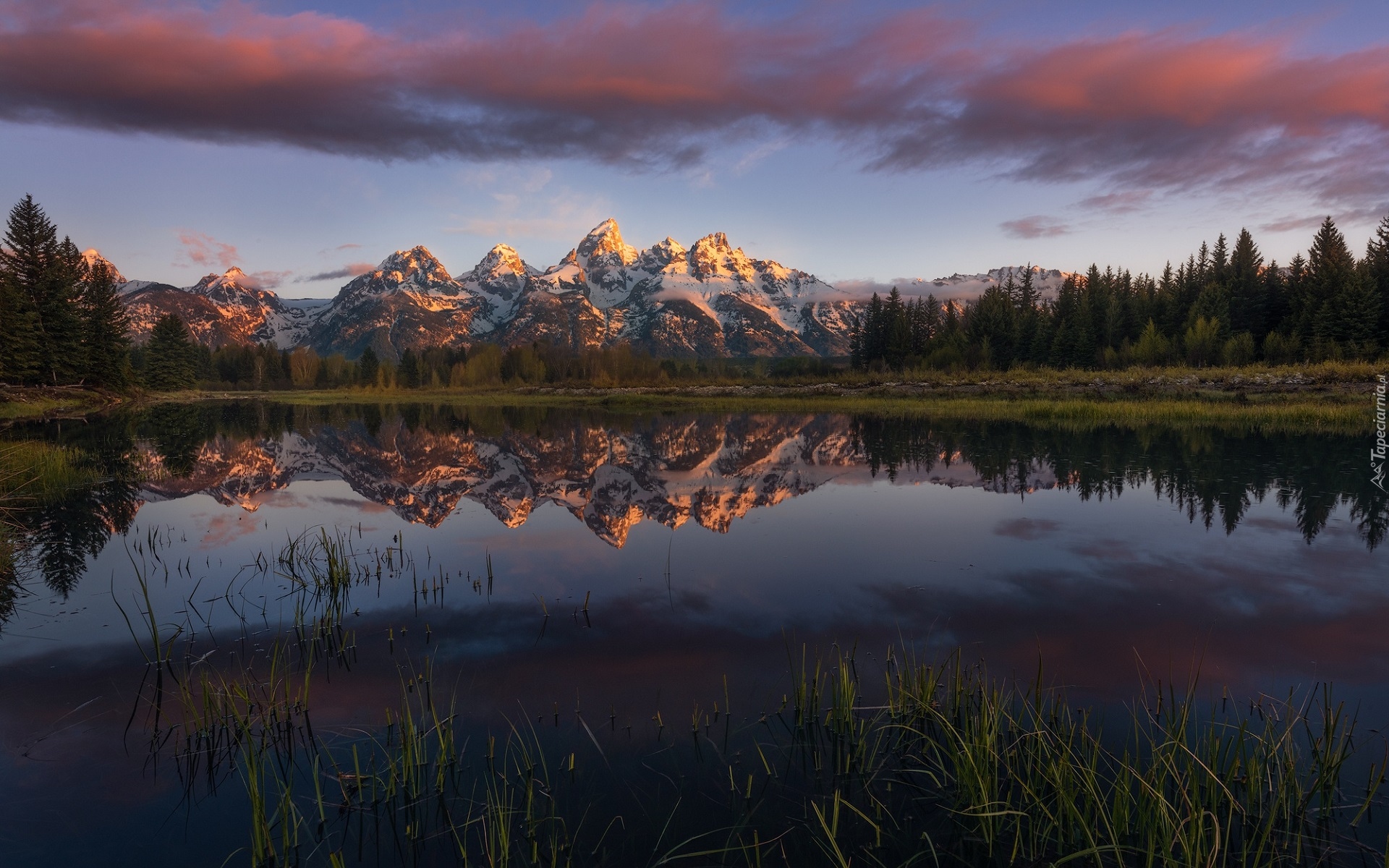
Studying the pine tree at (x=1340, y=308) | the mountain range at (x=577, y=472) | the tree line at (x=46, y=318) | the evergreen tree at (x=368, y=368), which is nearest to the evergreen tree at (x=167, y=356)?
the tree line at (x=46, y=318)

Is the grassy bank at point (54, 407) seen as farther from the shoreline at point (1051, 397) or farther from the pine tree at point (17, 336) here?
the pine tree at point (17, 336)

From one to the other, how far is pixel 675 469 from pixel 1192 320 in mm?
74858

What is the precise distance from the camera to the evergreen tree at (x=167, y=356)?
3757 inches

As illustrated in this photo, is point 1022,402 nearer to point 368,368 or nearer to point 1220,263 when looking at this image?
point 1220,263

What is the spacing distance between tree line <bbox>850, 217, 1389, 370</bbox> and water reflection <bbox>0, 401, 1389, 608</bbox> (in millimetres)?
45153

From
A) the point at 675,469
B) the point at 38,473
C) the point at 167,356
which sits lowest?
the point at 675,469

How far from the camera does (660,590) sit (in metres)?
10.4

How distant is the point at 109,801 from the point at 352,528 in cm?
1033

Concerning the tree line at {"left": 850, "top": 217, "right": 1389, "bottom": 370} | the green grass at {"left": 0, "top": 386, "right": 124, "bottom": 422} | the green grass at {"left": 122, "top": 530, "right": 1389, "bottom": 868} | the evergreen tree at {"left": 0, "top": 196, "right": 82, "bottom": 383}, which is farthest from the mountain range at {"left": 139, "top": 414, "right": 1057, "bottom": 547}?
the tree line at {"left": 850, "top": 217, "right": 1389, "bottom": 370}

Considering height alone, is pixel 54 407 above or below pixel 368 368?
below

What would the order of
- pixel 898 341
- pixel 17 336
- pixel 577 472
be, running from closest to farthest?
1. pixel 577 472
2. pixel 17 336
3. pixel 898 341

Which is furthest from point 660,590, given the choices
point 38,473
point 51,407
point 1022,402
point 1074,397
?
point 51,407

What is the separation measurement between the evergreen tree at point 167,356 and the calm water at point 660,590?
302 ft

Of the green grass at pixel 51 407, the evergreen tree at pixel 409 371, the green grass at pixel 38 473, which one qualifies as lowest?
the green grass at pixel 38 473
